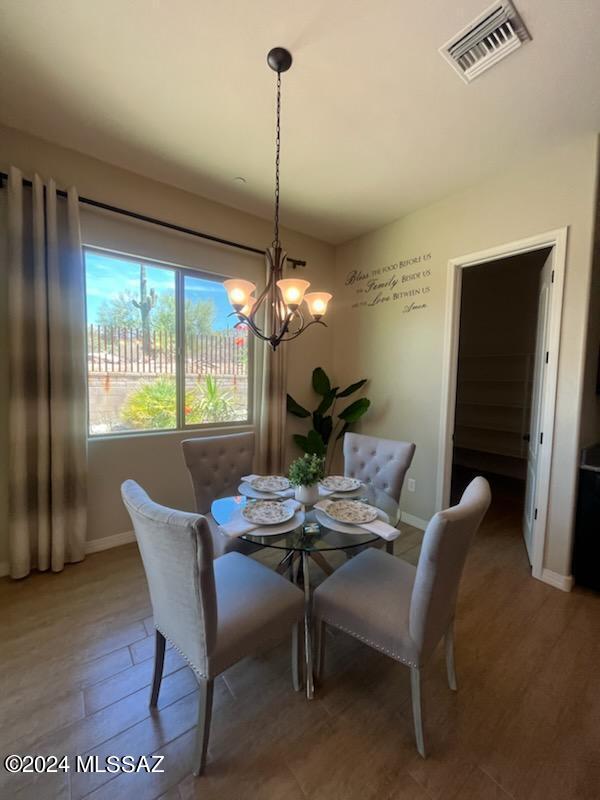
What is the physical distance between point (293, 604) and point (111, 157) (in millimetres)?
3193

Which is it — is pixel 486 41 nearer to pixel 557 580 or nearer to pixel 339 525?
pixel 339 525

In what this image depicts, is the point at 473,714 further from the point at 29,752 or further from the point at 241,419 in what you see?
the point at 241,419

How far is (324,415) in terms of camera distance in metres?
3.94

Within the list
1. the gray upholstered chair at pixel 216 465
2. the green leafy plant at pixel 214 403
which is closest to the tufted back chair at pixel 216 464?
the gray upholstered chair at pixel 216 465

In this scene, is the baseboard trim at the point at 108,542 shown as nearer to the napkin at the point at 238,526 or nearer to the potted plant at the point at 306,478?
the napkin at the point at 238,526

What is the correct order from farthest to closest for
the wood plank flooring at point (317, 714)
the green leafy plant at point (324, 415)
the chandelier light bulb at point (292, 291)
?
1. the green leafy plant at point (324, 415)
2. the chandelier light bulb at point (292, 291)
3. the wood plank flooring at point (317, 714)

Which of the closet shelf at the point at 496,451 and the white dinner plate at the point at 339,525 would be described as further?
the closet shelf at the point at 496,451

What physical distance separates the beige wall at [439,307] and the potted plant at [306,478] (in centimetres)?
166

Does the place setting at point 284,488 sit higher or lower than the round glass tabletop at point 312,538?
higher

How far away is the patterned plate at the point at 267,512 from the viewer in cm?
152

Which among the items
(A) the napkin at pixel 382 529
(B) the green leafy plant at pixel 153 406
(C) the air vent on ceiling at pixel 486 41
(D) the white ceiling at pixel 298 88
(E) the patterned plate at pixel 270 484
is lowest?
(A) the napkin at pixel 382 529

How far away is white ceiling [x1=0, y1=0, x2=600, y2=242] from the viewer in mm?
1427

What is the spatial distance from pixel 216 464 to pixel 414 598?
1508 millimetres

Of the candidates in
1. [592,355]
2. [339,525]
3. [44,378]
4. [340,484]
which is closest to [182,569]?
[339,525]
